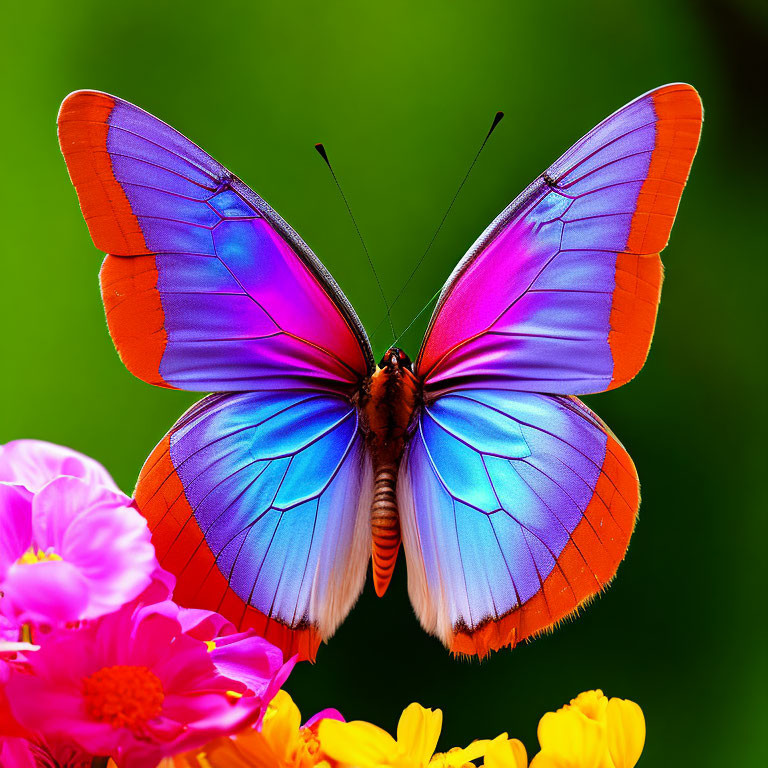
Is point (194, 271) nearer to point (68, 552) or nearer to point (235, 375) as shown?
point (235, 375)

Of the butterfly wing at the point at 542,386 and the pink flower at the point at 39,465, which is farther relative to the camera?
the butterfly wing at the point at 542,386

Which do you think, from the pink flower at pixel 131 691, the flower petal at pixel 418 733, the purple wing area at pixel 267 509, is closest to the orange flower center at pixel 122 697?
the pink flower at pixel 131 691

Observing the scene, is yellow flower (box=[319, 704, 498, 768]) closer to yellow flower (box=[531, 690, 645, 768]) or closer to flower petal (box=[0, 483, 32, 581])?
yellow flower (box=[531, 690, 645, 768])

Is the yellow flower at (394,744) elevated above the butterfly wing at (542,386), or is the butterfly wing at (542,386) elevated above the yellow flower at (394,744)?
the butterfly wing at (542,386)

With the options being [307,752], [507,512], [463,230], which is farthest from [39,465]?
[463,230]

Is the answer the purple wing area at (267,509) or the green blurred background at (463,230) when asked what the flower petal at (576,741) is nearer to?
the purple wing area at (267,509)

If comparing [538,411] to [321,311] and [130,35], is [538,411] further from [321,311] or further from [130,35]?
[130,35]

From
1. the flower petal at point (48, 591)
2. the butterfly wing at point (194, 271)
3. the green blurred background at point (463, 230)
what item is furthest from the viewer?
the green blurred background at point (463, 230)
